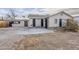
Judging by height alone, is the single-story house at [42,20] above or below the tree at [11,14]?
below

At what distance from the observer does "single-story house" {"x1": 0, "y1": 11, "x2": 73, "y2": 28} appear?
1923mm

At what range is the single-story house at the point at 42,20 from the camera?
1923mm

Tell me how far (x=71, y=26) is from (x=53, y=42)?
0.32 m

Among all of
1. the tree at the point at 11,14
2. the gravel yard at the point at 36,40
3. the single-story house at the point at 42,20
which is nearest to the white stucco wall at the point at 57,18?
the single-story house at the point at 42,20

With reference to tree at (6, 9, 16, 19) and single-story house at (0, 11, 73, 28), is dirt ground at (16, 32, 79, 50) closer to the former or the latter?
single-story house at (0, 11, 73, 28)

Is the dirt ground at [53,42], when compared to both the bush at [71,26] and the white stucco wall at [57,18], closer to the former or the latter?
the bush at [71,26]

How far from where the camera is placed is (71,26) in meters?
1.92

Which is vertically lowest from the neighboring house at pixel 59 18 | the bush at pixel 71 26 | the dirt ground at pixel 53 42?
the dirt ground at pixel 53 42

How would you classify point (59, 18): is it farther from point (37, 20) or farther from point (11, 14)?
point (11, 14)

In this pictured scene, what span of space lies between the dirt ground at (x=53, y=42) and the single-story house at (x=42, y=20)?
164mm

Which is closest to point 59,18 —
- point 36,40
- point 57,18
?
point 57,18

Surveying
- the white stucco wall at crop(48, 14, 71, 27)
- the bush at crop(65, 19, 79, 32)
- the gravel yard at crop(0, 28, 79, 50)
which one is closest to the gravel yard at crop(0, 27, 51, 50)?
the gravel yard at crop(0, 28, 79, 50)
